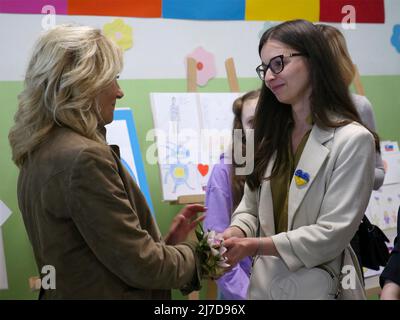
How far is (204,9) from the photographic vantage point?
148 inches

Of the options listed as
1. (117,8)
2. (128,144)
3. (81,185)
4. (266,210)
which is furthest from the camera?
(117,8)

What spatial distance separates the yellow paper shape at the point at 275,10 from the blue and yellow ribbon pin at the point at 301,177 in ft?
7.41

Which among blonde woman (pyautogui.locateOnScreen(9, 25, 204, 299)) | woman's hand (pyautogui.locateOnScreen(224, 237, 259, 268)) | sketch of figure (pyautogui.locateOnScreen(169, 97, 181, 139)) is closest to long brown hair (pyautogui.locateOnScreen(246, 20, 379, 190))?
woman's hand (pyautogui.locateOnScreen(224, 237, 259, 268))

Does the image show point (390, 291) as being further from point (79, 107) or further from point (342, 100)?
point (79, 107)

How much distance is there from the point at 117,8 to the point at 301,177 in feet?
7.21

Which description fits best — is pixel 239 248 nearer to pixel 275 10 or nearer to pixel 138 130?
pixel 138 130

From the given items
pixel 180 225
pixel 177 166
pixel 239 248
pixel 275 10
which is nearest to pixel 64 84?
pixel 180 225

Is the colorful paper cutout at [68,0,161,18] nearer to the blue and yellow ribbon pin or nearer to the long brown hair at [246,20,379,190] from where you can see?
the long brown hair at [246,20,379,190]

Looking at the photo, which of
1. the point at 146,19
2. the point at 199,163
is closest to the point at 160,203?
the point at 199,163

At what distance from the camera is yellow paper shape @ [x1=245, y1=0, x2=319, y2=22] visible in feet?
12.5

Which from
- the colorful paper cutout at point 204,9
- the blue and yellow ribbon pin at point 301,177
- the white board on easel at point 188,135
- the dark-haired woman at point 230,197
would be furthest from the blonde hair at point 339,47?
the colorful paper cutout at point 204,9

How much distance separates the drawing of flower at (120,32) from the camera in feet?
11.6

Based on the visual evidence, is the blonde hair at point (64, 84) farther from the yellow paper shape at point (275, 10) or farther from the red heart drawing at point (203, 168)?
the yellow paper shape at point (275, 10)

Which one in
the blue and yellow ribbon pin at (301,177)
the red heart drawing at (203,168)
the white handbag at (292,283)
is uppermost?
the blue and yellow ribbon pin at (301,177)
